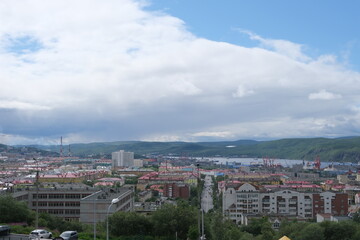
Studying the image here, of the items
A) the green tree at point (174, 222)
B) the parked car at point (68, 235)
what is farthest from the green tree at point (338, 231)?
the parked car at point (68, 235)

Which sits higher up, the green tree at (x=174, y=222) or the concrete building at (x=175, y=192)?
the green tree at (x=174, y=222)

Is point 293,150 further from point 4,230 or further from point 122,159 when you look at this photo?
point 4,230

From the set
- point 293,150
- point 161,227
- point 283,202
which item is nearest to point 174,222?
point 161,227

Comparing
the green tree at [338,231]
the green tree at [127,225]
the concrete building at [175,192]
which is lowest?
the concrete building at [175,192]

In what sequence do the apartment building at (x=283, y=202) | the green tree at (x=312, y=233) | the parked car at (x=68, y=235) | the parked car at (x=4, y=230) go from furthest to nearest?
the apartment building at (x=283, y=202) < the green tree at (x=312, y=233) < the parked car at (x=4, y=230) < the parked car at (x=68, y=235)

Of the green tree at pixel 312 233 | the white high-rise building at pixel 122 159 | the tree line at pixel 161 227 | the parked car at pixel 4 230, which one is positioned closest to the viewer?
the parked car at pixel 4 230

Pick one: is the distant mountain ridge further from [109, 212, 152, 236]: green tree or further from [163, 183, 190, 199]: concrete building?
[109, 212, 152, 236]: green tree

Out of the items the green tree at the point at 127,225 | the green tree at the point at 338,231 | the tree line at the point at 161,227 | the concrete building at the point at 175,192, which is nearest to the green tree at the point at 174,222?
the tree line at the point at 161,227

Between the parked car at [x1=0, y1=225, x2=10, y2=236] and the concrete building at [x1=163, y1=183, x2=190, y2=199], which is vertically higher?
the parked car at [x1=0, y1=225, x2=10, y2=236]

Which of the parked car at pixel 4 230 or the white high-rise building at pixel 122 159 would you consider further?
the white high-rise building at pixel 122 159

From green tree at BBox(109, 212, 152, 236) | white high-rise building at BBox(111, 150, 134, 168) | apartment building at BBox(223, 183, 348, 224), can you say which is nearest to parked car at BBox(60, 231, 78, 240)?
green tree at BBox(109, 212, 152, 236)

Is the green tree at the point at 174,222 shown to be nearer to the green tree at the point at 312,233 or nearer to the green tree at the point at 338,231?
the green tree at the point at 312,233

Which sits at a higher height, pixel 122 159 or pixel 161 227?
pixel 161 227

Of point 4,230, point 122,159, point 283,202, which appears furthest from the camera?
A: point 122,159
